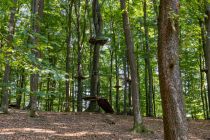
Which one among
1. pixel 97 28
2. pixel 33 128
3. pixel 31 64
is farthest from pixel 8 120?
pixel 97 28

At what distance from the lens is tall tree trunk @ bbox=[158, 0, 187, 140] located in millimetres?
5098

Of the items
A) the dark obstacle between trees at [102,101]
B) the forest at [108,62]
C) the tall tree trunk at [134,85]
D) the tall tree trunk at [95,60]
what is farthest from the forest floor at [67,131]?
the tall tree trunk at [95,60]

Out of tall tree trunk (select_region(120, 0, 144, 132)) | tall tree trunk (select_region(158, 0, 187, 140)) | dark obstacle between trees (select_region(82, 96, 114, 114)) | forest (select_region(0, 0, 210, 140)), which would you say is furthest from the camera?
dark obstacle between trees (select_region(82, 96, 114, 114))

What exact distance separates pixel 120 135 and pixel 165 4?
610 cm

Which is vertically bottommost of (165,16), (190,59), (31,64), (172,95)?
(172,95)

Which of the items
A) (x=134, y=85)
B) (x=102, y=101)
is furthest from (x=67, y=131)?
(x=102, y=101)

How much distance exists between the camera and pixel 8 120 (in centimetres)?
1132

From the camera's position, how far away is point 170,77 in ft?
16.9

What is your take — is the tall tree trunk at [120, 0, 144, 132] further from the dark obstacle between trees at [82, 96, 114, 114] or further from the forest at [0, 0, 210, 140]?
the dark obstacle between trees at [82, 96, 114, 114]

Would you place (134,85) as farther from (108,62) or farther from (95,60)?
(108,62)

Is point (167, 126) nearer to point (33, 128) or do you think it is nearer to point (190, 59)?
point (33, 128)

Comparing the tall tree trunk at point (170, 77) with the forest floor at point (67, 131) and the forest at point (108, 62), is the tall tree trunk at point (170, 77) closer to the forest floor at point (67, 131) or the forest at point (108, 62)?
the forest at point (108, 62)

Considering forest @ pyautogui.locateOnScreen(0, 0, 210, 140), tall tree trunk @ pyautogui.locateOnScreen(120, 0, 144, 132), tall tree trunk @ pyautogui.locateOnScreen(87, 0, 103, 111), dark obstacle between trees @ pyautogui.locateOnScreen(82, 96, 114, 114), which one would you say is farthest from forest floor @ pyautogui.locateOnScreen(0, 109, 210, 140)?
tall tree trunk @ pyautogui.locateOnScreen(87, 0, 103, 111)

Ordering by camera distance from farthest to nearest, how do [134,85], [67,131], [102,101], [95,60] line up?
[95,60], [102,101], [134,85], [67,131]
